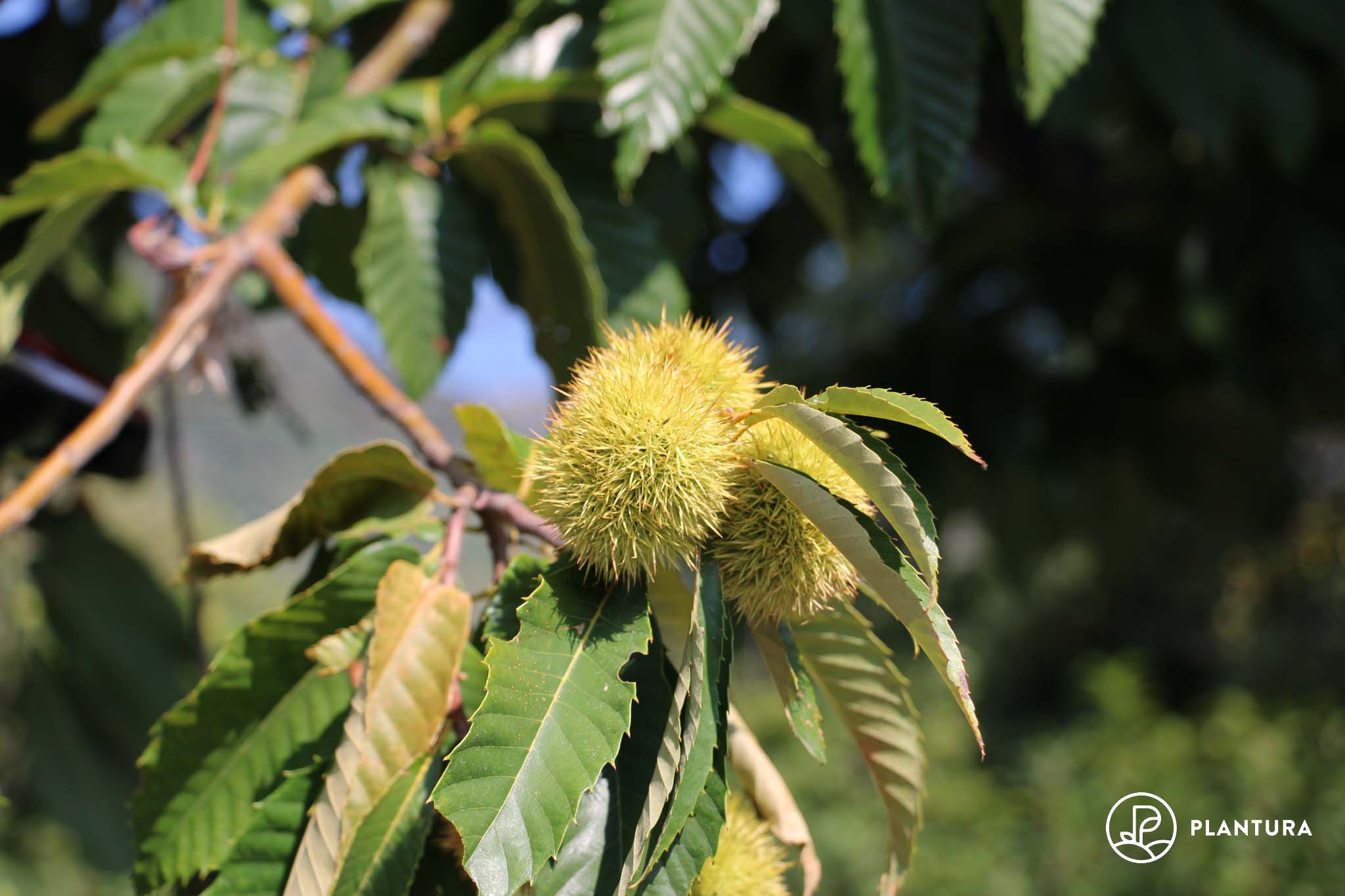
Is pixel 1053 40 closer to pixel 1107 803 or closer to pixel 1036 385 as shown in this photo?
pixel 1036 385

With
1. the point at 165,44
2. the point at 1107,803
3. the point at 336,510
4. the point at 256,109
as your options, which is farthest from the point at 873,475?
the point at 1107,803

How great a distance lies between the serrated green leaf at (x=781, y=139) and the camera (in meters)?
1.05

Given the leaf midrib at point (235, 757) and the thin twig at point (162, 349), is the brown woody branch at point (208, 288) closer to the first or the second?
the thin twig at point (162, 349)

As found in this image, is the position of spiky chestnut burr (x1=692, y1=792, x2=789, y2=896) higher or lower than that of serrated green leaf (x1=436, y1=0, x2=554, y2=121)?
lower

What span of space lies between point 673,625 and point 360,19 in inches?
51.5

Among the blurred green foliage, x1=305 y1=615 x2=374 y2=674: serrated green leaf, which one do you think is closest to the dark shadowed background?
the blurred green foliage

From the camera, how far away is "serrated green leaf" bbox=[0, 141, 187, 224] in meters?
0.92

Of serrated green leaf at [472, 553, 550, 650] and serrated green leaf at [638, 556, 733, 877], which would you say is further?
serrated green leaf at [472, 553, 550, 650]

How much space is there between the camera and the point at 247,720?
0.73 metres

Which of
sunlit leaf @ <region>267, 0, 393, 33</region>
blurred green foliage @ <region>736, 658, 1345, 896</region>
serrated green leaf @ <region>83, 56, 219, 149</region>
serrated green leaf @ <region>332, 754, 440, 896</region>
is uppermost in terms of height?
sunlit leaf @ <region>267, 0, 393, 33</region>

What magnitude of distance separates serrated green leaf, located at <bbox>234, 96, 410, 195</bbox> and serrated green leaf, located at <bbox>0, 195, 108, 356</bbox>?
0.15 m

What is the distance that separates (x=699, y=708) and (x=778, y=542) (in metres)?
0.11

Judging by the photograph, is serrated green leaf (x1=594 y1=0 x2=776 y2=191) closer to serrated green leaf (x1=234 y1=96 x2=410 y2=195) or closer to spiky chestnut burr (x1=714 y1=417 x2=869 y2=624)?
serrated green leaf (x1=234 y1=96 x2=410 y2=195)

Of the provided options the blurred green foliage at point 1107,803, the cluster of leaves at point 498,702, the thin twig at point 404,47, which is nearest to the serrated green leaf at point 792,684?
the cluster of leaves at point 498,702
